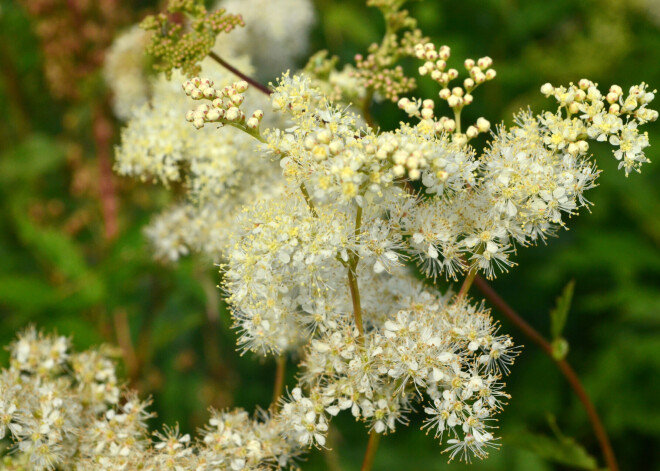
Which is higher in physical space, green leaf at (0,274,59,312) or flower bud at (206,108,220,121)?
green leaf at (0,274,59,312)

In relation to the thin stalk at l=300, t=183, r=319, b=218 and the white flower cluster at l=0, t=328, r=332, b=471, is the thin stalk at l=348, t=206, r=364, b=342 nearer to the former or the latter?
the thin stalk at l=300, t=183, r=319, b=218

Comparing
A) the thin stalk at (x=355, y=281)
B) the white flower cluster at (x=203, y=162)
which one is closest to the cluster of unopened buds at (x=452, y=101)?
the thin stalk at (x=355, y=281)

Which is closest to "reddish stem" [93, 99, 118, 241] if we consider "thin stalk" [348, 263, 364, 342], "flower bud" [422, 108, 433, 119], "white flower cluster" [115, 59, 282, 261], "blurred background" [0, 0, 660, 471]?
"blurred background" [0, 0, 660, 471]

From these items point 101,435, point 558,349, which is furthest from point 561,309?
point 101,435

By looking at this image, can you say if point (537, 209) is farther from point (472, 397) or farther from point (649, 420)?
point (649, 420)

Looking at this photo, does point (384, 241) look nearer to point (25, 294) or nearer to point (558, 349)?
point (558, 349)
